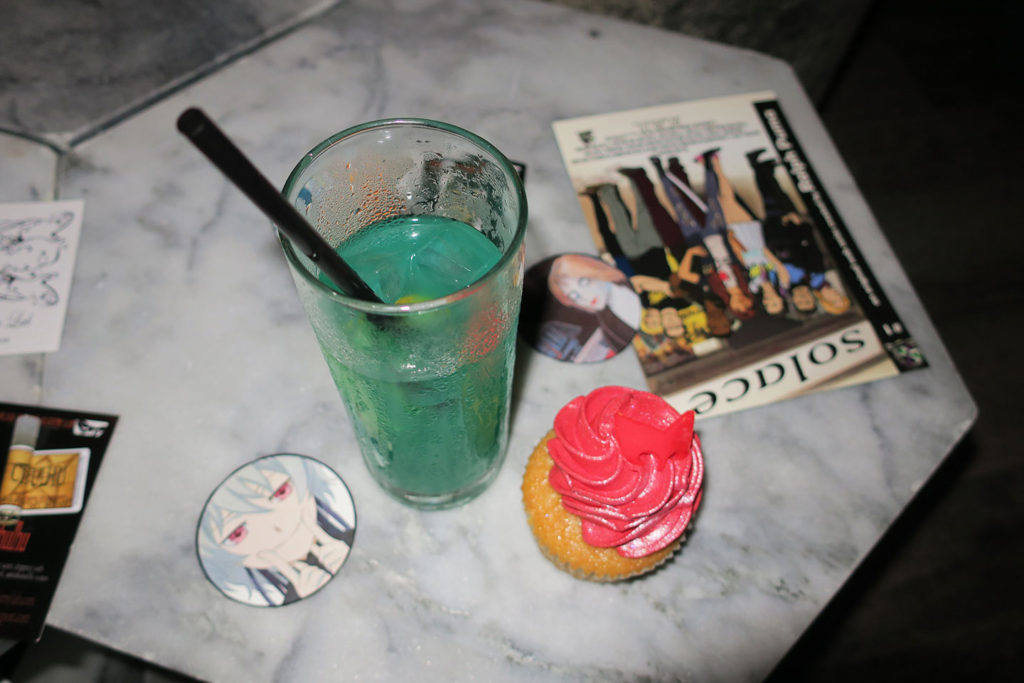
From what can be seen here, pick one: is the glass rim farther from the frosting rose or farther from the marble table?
the marble table

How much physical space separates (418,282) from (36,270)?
523 millimetres

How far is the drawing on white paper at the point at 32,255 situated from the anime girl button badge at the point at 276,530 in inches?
12.6

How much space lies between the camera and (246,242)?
83cm

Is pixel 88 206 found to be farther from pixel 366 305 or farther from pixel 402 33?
pixel 366 305

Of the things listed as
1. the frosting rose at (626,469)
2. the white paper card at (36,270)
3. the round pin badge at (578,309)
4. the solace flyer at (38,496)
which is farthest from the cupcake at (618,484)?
the white paper card at (36,270)

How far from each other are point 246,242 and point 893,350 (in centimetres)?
73

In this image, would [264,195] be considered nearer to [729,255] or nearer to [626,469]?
[626,469]

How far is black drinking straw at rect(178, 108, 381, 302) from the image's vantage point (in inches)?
13.3

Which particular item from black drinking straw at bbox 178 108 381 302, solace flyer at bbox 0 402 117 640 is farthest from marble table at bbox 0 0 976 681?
black drinking straw at bbox 178 108 381 302

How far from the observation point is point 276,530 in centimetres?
66

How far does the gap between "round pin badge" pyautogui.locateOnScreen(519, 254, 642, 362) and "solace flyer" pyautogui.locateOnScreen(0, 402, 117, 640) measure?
1.45 feet

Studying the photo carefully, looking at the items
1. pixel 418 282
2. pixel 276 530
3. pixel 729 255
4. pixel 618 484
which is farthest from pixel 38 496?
pixel 729 255

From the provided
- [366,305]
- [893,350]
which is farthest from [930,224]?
[366,305]

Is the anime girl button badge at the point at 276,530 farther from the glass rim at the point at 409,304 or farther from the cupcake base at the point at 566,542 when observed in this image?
the glass rim at the point at 409,304
